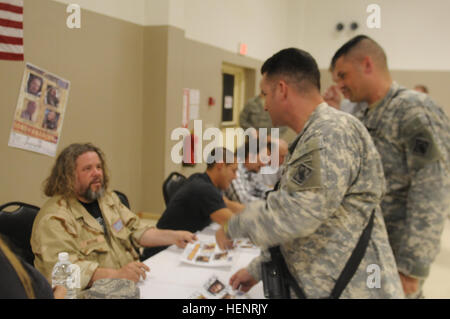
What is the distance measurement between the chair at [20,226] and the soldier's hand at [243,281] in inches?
33.9

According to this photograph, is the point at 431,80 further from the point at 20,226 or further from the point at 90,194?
the point at 20,226

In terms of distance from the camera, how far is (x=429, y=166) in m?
1.22

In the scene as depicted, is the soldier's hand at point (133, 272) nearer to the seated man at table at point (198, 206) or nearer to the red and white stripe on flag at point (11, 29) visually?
the seated man at table at point (198, 206)

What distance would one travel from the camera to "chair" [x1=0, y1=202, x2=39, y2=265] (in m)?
1.41

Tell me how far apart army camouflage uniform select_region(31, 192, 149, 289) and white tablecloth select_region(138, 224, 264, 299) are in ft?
0.71

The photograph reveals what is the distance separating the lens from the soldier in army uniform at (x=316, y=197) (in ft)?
2.94

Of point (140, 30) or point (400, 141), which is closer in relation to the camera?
point (400, 141)

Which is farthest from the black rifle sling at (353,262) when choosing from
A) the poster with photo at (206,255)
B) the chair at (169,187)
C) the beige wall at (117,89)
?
the beige wall at (117,89)

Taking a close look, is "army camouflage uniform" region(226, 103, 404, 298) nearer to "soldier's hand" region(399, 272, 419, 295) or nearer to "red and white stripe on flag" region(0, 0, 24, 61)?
"soldier's hand" region(399, 272, 419, 295)

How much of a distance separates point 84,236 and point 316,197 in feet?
3.72
